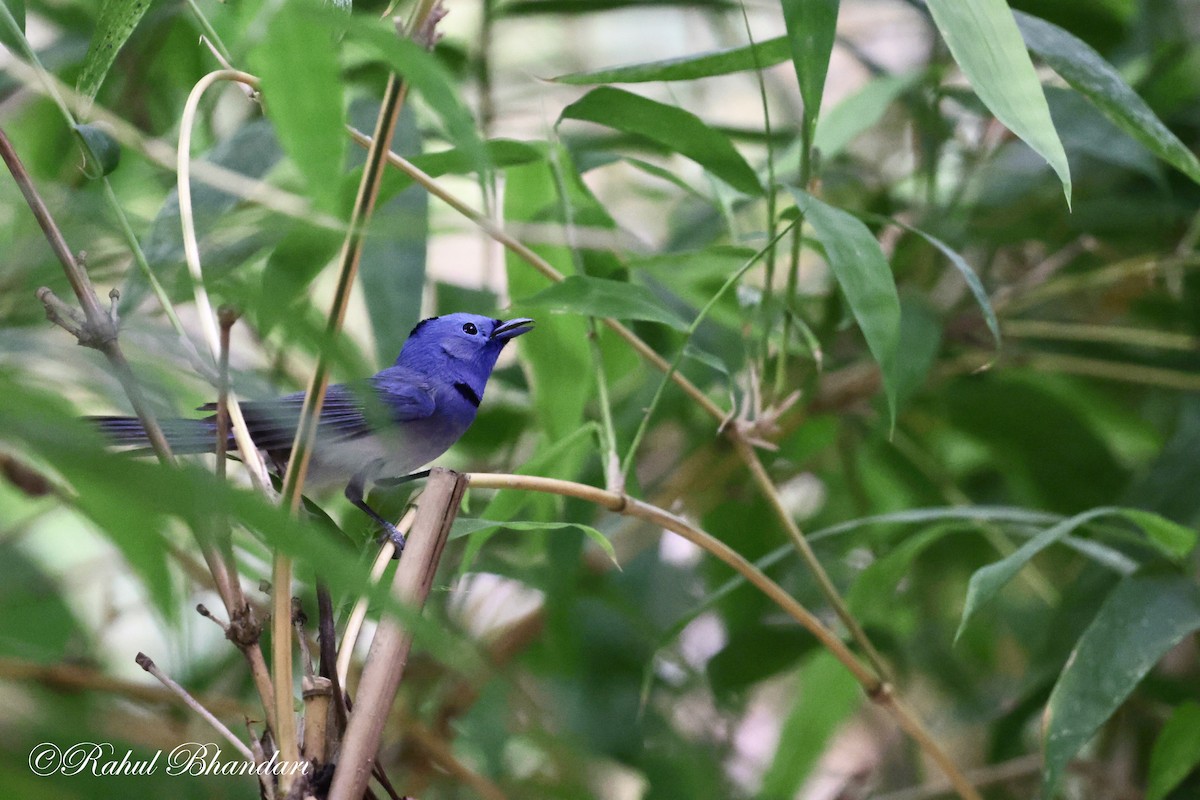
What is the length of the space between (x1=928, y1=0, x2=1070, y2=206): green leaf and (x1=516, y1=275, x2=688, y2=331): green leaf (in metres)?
0.26

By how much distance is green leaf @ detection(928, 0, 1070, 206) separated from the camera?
0.63 m

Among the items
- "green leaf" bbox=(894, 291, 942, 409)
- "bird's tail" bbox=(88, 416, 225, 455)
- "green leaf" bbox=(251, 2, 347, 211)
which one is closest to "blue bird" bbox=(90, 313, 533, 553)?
"bird's tail" bbox=(88, 416, 225, 455)

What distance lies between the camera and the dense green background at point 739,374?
2.45ft

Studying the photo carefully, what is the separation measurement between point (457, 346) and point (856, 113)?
0.54 m

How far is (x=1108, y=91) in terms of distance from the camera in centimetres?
77

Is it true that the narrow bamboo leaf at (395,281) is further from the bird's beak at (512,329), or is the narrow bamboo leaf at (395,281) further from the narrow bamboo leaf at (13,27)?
the narrow bamboo leaf at (13,27)

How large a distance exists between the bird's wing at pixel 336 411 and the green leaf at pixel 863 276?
31cm

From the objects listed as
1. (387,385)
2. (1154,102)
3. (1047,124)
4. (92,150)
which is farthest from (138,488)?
(1154,102)

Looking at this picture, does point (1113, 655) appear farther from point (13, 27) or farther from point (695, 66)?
point (13, 27)

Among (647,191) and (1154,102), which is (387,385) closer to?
(647,191)

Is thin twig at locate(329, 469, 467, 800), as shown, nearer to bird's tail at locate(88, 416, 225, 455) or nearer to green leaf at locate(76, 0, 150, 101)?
bird's tail at locate(88, 416, 225, 455)

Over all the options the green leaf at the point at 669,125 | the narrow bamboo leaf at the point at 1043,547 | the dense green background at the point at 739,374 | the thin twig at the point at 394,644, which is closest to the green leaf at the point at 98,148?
the dense green background at the point at 739,374

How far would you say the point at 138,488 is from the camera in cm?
29

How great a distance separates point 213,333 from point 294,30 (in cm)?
18
